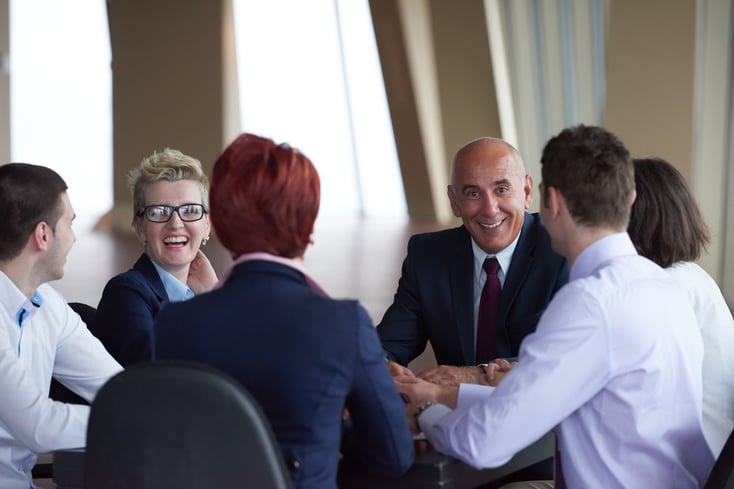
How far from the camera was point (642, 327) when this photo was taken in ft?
5.83

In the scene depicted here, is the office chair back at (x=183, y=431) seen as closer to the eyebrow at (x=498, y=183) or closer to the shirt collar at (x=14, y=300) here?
the shirt collar at (x=14, y=300)

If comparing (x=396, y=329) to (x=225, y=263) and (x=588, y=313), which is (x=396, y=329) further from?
(x=225, y=263)

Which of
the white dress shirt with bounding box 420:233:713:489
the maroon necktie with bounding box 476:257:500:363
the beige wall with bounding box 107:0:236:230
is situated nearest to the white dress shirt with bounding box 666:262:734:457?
the white dress shirt with bounding box 420:233:713:489

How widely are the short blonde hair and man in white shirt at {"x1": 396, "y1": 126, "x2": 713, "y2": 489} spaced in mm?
1342

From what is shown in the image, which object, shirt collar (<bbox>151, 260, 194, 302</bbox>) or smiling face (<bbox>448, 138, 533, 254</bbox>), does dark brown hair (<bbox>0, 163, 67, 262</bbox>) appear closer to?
shirt collar (<bbox>151, 260, 194, 302</bbox>)

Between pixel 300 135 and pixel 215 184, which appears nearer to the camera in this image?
pixel 215 184

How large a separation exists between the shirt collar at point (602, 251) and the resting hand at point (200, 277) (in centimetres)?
153

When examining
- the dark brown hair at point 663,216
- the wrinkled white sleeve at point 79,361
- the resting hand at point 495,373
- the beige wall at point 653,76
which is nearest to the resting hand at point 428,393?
the resting hand at point 495,373

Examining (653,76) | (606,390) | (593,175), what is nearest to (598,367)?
(606,390)

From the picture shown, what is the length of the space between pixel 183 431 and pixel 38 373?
2.99 ft

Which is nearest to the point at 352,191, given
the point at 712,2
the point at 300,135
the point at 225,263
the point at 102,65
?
the point at 300,135

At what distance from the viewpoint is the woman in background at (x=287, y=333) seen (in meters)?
1.58

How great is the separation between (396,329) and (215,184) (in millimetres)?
1462

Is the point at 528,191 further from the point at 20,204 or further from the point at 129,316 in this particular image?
the point at 20,204
